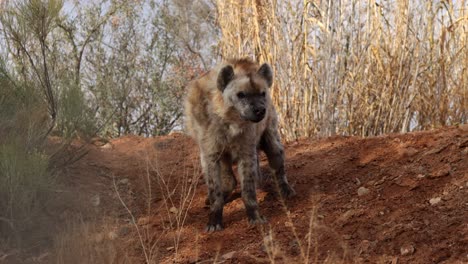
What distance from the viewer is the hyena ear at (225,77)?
4852mm

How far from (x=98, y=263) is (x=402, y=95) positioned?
3869 millimetres

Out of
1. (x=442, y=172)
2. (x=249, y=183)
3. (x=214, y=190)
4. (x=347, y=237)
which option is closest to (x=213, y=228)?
(x=214, y=190)

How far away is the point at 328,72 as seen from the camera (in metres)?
6.57

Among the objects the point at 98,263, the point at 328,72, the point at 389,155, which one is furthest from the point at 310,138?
the point at 98,263

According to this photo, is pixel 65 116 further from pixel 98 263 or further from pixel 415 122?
pixel 415 122

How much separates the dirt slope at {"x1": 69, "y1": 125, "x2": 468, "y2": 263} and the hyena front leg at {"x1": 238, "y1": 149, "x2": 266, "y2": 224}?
0.43 ft

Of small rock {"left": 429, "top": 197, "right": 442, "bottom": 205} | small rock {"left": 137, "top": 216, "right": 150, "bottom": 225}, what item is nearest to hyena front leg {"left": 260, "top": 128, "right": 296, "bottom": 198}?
small rock {"left": 137, "top": 216, "right": 150, "bottom": 225}

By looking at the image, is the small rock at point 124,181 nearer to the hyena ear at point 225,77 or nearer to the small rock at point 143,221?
the small rock at point 143,221

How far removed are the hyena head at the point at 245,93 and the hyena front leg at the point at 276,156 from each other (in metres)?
0.63

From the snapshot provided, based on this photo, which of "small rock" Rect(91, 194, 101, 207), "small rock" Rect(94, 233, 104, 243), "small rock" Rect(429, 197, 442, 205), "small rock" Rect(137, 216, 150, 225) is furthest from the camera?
"small rock" Rect(91, 194, 101, 207)

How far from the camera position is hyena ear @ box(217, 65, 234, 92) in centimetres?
485

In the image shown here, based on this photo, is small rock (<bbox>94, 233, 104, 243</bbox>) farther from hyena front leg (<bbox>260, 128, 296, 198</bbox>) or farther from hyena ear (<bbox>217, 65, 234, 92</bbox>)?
hyena front leg (<bbox>260, 128, 296, 198</bbox>)

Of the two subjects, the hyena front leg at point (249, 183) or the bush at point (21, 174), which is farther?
the hyena front leg at point (249, 183)

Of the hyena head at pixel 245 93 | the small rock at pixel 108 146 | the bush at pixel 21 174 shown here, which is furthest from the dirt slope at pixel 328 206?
the hyena head at pixel 245 93
